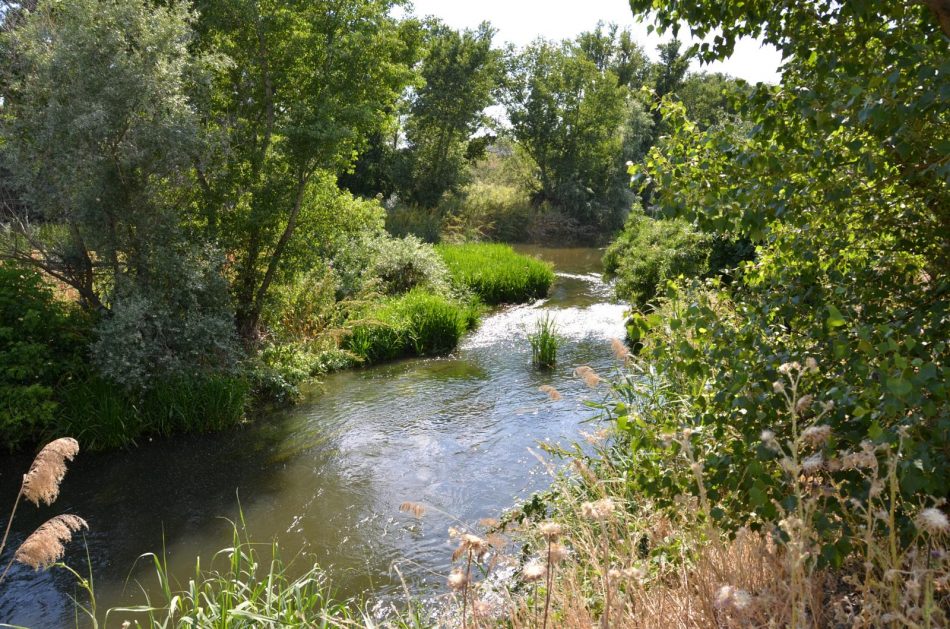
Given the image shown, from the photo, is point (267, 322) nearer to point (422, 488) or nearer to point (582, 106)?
point (422, 488)

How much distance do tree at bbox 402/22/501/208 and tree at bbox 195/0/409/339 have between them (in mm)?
17655

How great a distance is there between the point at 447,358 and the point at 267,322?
3.12 meters

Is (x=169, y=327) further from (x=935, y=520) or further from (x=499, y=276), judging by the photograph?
(x=499, y=276)

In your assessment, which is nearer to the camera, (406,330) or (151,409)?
(151,409)

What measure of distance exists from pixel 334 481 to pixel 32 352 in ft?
12.6

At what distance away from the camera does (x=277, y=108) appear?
10.5 metres

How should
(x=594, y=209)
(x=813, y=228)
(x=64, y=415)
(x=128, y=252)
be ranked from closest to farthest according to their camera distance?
1. (x=813, y=228)
2. (x=64, y=415)
3. (x=128, y=252)
4. (x=594, y=209)

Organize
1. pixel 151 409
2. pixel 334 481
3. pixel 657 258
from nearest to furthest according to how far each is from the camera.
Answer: pixel 334 481, pixel 151 409, pixel 657 258

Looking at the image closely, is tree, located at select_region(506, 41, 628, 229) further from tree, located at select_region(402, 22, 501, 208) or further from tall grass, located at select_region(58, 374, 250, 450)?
tall grass, located at select_region(58, 374, 250, 450)

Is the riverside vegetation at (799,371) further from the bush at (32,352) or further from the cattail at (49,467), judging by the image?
the bush at (32,352)

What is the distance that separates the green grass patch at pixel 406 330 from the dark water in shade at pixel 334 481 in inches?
31.2

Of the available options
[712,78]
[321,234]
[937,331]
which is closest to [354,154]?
[321,234]

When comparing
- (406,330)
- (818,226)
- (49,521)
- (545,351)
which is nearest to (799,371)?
(818,226)

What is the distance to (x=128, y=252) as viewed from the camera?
344 inches
